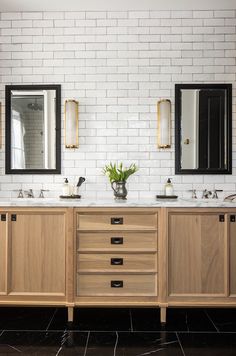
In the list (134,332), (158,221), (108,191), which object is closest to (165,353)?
(134,332)

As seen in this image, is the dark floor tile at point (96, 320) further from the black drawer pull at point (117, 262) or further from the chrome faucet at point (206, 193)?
the chrome faucet at point (206, 193)

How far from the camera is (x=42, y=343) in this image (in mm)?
2783

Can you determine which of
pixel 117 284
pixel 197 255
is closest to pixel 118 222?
pixel 117 284

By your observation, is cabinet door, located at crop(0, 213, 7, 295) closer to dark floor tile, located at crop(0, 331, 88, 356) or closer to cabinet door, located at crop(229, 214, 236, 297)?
dark floor tile, located at crop(0, 331, 88, 356)

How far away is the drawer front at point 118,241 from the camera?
3.15m

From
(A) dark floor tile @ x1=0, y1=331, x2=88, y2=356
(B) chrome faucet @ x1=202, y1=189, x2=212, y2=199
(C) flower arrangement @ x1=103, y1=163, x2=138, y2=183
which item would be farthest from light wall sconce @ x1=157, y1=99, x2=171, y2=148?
(A) dark floor tile @ x1=0, y1=331, x2=88, y2=356

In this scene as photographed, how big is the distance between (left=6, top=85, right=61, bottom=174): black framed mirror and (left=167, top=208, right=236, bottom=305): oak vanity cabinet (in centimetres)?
156

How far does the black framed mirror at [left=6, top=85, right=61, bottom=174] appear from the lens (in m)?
3.90

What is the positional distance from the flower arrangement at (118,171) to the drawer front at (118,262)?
2.72 feet

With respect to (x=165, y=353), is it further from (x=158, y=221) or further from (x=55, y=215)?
(x=55, y=215)

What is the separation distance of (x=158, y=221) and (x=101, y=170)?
104cm

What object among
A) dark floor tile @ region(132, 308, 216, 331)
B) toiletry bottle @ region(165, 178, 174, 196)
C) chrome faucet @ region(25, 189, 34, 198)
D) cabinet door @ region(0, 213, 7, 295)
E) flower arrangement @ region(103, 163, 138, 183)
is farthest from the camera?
chrome faucet @ region(25, 189, 34, 198)

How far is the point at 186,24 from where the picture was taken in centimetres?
389

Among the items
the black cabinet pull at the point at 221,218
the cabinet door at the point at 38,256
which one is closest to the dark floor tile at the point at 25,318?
the cabinet door at the point at 38,256
